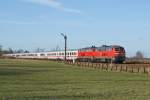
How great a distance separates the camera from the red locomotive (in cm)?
8306

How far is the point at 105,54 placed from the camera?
8681 cm

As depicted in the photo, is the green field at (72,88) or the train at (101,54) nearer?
the green field at (72,88)

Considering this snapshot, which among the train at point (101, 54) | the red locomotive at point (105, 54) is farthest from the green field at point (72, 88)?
the train at point (101, 54)

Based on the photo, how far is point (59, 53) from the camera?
12262 cm

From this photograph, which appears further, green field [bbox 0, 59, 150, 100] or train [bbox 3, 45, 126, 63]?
train [bbox 3, 45, 126, 63]

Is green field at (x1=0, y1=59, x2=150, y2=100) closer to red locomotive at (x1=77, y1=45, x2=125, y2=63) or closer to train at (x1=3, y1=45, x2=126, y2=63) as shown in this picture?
red locomotive at (x1=77, y1=45, x2=125, y2=63)

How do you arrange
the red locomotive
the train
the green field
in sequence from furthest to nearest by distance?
the train → the red locomotive → the green field

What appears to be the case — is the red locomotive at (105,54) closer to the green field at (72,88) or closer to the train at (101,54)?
the train at (101,54)

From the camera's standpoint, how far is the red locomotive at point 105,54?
3270 inches

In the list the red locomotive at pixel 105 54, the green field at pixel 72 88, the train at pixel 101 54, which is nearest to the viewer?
the green field at pixel 72 88

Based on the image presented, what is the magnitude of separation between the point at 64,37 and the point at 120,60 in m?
16.7

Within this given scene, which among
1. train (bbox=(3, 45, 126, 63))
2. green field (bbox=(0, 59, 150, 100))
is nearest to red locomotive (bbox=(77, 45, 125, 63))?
train (bbox=(3, 45, 126, 63))

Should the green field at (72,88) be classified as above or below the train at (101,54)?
below

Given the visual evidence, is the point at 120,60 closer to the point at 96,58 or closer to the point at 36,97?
the point at 96,58
